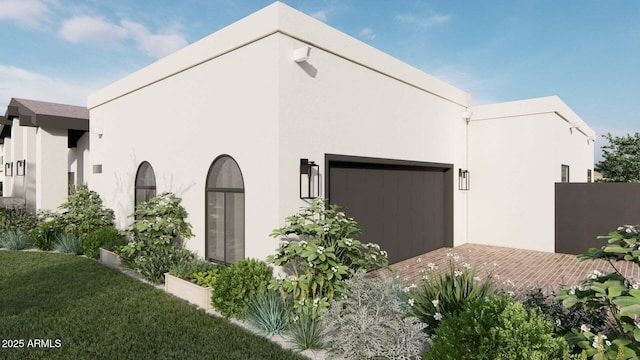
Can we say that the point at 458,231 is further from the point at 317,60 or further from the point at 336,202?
the point at 317,60

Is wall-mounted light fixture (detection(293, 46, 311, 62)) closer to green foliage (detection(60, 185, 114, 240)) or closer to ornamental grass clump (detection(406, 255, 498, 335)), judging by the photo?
ornamental grass clump (detection(406, 255, 498, 335))

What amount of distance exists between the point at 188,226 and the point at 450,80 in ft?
30.3

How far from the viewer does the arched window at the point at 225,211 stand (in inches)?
272

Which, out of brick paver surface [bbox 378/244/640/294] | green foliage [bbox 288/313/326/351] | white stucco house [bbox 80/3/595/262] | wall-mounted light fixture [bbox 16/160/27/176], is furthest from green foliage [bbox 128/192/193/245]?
wall-mounted light fixture [bbox 16/160/27/176]

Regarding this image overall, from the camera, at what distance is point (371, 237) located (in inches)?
323

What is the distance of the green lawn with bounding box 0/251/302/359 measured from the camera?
4262mm

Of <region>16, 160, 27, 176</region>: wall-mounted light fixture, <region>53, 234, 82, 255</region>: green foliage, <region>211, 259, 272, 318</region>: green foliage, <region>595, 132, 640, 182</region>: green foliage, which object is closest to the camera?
<region>211, 259, 272, 318</region>: green foliage

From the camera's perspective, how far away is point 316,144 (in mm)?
6629

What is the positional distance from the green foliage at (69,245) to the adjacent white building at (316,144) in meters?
1.27

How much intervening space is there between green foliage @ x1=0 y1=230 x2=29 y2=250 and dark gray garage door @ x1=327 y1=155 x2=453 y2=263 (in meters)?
10.7

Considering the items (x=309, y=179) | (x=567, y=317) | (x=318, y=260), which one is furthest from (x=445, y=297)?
(x=309, y=179)

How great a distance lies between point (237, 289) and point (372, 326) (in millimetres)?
2406

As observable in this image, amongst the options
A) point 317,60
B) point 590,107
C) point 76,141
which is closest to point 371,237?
point 317,60

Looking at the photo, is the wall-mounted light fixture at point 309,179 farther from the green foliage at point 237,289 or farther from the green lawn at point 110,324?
the green lawn at point 110,324
